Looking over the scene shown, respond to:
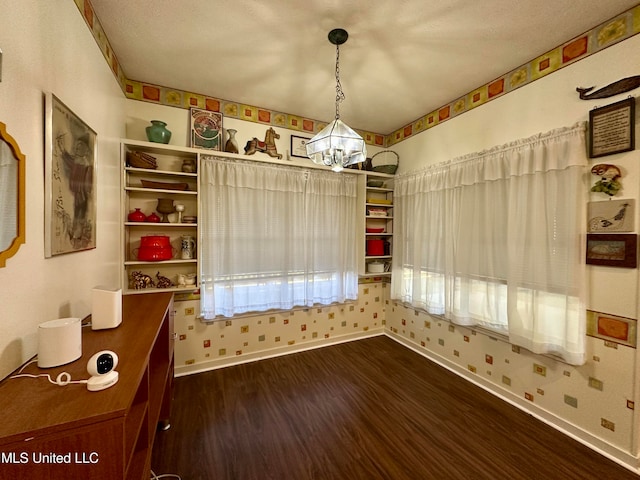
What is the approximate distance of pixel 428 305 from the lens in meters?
2.86

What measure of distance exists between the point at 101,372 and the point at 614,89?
9.93 ft

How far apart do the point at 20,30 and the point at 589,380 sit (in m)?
3.49

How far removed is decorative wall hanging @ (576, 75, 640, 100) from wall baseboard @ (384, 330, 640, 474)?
224 centimetres

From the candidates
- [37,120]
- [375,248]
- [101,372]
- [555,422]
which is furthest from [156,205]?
[555,422]

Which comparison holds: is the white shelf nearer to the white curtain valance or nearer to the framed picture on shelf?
the framed picture on shelf

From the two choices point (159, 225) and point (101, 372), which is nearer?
point (101, 372)

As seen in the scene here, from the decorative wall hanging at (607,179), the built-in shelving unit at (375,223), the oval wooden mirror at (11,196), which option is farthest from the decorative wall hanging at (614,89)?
the oval wooden mirror at (11,196)

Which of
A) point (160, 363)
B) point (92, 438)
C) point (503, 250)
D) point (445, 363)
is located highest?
point (503, 250)

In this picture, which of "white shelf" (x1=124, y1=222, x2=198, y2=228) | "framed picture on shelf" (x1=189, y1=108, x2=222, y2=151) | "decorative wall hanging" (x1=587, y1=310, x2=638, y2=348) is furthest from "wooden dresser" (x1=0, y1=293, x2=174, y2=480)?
"decorative wall hanging" (x1=587, y1=310, x2=638, y2=348)

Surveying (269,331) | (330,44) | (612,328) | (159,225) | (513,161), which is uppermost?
(330,44)

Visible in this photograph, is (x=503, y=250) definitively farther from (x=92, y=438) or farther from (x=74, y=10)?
(x=74, y=10)

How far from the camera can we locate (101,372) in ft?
2.77

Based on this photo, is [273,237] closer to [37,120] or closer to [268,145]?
[268,145]

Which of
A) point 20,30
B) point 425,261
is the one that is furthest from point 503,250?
point 20,30
